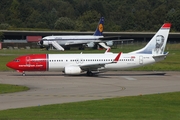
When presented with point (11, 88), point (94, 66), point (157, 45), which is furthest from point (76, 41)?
point (11, 88)

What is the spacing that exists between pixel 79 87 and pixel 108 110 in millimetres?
13400

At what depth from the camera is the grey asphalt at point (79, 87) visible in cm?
3266

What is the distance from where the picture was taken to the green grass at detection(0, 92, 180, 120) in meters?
24.9

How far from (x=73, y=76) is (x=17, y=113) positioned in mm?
24938

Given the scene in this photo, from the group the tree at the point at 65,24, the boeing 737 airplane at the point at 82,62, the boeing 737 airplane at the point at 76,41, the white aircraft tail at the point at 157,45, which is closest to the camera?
the boeing 737 airplane at the point at 82,62

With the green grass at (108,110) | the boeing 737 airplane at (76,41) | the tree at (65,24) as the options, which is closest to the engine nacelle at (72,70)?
the green grass at (108,110)

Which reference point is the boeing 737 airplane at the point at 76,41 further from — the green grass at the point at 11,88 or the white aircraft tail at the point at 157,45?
the green grass at the point at 11,88

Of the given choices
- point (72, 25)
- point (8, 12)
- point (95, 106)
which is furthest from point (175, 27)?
point (95, 106)

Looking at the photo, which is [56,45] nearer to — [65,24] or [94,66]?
[65,24]

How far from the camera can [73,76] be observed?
50938mm

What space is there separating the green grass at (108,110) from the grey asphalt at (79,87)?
88.5 inches

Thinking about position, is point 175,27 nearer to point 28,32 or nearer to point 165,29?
point 28,32

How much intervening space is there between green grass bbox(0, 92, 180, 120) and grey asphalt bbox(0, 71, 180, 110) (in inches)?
88.5

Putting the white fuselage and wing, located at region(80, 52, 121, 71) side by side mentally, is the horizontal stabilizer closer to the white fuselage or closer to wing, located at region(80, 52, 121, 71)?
the white fuselage
